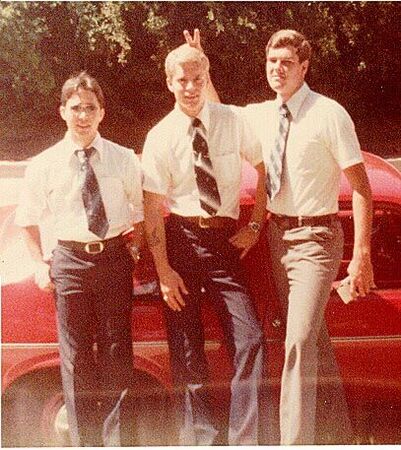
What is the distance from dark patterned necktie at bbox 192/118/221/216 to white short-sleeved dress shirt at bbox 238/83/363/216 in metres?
0.20

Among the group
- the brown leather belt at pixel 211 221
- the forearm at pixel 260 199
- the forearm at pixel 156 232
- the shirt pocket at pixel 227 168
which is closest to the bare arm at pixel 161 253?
the forearm at pixel 156 232

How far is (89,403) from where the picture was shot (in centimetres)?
215

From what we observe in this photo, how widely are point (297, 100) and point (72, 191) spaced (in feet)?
2.88

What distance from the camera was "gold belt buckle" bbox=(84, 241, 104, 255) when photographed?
2.07m

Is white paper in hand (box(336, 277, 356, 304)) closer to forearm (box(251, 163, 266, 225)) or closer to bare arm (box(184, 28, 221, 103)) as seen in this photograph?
forearm (box(251, 163, 266, 225))

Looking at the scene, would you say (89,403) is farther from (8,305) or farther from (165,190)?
(165,190)

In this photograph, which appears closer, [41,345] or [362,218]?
[362,218]

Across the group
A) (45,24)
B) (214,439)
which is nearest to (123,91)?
(45,24)

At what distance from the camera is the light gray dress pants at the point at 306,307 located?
2039 millimetres

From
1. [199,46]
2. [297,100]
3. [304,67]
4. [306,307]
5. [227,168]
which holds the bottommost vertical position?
[306,307]

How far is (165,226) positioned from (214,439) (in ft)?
2.67

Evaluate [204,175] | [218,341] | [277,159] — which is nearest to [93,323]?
[218,341]

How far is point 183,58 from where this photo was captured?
2115 mm

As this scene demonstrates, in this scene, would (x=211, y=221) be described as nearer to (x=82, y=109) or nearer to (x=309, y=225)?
(x=309, y=225)
